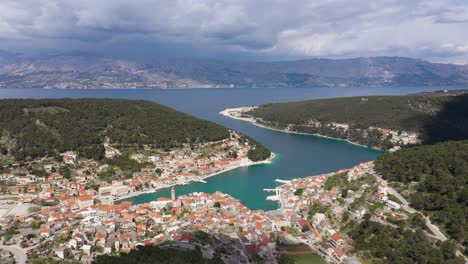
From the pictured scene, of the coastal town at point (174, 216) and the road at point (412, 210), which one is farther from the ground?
the road at point (412, 210)

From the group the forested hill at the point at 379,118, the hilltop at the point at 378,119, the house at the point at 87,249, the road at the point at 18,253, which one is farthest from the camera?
the forested hill at the point at 379,118

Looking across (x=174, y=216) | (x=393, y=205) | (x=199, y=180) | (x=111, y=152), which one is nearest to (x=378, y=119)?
(x=199, y=180)

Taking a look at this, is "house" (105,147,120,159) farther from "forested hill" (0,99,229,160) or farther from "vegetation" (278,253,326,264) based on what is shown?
"vegetation" (278,253,326,264)

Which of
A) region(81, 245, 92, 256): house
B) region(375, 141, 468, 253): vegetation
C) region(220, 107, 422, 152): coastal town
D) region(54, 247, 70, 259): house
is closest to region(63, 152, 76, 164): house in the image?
region(81, 245, 92, 256): house

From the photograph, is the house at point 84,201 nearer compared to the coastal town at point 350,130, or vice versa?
the house at point 84,201

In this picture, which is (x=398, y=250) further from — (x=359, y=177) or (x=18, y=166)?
(x=18, y=166)

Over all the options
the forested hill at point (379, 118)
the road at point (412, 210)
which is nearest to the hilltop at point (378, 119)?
the forested hill at point (379, 118)

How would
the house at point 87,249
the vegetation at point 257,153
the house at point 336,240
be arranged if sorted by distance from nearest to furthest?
the house at point 87,249, the house at point 336,240, the vegetation at point 257,153

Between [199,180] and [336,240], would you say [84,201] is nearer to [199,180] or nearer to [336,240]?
[199,180]

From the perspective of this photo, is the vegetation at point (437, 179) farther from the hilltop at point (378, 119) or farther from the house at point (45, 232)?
the hilltop at point (378, 119)
